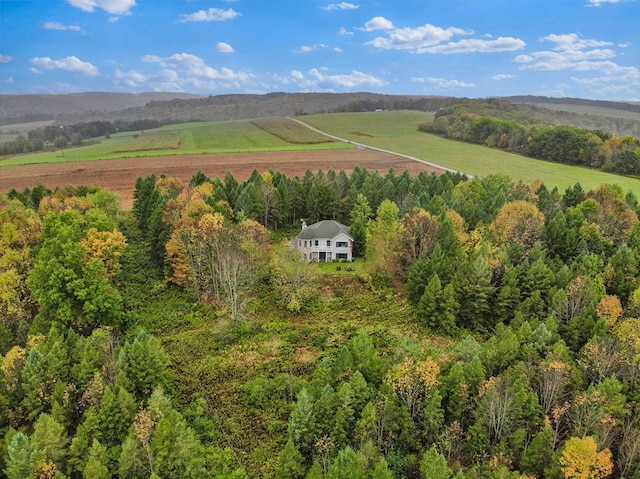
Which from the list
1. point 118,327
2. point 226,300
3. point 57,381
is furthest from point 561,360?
point 118,327

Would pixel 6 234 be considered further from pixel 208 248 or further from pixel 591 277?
pixel 591 277

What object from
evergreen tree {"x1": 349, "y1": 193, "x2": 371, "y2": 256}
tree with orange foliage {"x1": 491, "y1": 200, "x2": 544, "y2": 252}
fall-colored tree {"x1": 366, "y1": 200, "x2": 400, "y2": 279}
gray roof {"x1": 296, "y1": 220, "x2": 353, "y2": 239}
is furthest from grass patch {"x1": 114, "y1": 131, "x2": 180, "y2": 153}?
tree with orange foliage {"x1": 491, "y1": 200, "x2": 544, "y2": 252}

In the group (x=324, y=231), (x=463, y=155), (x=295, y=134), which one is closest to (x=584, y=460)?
(x=324, y=231)

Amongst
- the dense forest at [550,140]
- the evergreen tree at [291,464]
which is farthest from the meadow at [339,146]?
the evergreen tree at [291,464]

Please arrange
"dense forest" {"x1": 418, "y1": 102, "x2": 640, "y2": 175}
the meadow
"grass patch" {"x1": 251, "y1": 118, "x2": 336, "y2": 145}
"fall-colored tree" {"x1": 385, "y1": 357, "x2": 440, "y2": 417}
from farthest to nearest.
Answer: "grass patch" {"x1": 251, "y1": 118, "x2": 336, "y2": 145}
"dense forest" {"x1": 418, "y1": 102, "x2": 640, "y2": 175}
the meadow
"fall-colored tree" {"x1": 385, "y1": 357, "x2": 440, "y2": 417}

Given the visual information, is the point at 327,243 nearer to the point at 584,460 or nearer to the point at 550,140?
the point at 584,460

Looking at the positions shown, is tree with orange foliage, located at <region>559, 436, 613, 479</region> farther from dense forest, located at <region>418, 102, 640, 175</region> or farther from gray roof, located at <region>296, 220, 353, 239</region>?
dense forest, located at <region>418, 102, 640, 175</region>
